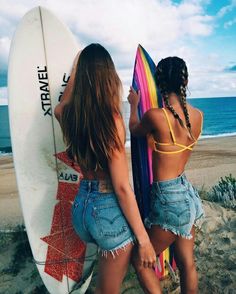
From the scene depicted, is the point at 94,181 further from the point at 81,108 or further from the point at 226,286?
the point at 226,286

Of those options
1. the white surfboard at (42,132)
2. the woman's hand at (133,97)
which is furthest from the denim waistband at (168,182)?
the white surfboard at (42,132)

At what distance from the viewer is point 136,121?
2396mm

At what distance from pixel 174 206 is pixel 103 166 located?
1.65 ft

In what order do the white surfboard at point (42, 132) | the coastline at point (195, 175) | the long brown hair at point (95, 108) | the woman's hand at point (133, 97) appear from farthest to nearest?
1. the coastline at point (195, 175)
2. the white surfboard at point (42, 132)
3. the woman's hand at point (133, 97)
4. the long brown hair at point (95, 108)

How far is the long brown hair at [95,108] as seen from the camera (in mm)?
1813

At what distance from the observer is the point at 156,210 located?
2137 mm

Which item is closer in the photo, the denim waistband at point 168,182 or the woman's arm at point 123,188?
the woman's arm at point 123,188

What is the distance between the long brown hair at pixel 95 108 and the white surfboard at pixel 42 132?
1334mm

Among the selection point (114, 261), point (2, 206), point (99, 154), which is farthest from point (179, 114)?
point (2, 206)

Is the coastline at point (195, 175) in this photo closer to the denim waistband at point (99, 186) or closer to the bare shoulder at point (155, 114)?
the denim waistband at point (99, 186)

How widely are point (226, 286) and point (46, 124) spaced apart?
2.00 meters

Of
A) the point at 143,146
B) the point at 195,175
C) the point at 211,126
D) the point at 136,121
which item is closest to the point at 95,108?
the point at 136,121

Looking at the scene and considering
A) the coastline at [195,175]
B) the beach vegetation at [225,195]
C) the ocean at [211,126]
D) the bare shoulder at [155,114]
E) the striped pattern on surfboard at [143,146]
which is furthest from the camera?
the ocean at [211,126]

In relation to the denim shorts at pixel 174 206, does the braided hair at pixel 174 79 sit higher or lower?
higher
